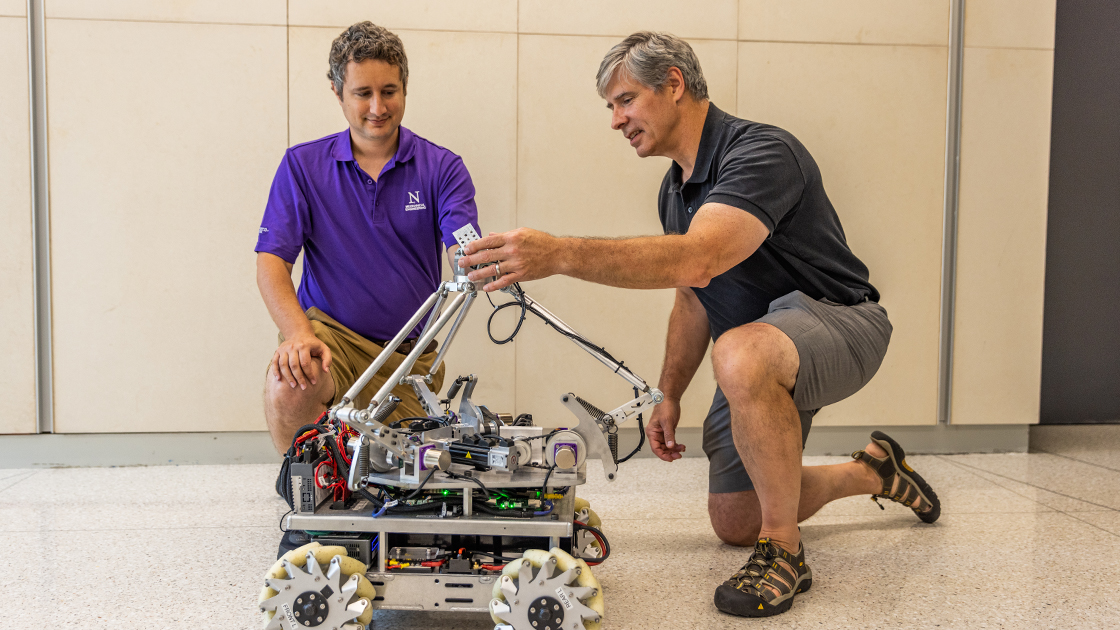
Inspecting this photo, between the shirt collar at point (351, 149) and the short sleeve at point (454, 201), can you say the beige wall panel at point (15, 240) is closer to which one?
the shirt collar at point (351, 149)

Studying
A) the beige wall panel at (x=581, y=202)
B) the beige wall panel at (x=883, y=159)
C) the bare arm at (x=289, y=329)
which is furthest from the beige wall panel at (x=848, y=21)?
the bare arm at (x=289, y=329)

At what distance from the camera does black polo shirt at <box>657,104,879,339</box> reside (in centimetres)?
166

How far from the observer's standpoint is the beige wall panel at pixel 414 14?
2791mm

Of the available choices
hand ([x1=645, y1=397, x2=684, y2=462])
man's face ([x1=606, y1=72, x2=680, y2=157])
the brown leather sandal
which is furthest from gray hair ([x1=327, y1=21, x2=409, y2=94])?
the brown leather sandal

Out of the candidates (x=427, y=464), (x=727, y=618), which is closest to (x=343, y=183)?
(x=427, y=464)

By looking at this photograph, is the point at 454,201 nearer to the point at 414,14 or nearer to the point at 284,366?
the point at 284,366

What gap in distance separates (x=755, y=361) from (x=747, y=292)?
1.04 ft

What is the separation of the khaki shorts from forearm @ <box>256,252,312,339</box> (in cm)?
10

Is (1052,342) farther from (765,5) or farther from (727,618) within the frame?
(727,618)

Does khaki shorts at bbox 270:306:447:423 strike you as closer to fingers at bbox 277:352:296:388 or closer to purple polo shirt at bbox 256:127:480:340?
purple polo shirt at bbox 256:127:480:340

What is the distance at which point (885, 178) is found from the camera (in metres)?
3.04

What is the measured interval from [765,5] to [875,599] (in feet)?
7.36

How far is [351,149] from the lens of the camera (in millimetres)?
2166

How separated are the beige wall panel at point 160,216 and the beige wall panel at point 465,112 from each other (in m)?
0.11
